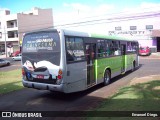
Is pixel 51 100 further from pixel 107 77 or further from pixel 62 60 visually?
pixel 107 77

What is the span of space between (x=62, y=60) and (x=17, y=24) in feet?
193

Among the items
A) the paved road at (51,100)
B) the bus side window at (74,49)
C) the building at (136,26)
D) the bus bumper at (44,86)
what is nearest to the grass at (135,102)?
the paved road at (51,100)

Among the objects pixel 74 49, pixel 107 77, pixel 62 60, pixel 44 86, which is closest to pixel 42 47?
pixel 62 60

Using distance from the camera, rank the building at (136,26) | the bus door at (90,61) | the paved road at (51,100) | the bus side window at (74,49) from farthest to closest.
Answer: the building at (136,26) < the bus door at (90,61) < the bus side window at (74,49) < the paved road at (51,100)

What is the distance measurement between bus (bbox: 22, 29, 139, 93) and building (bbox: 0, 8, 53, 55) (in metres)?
52.9

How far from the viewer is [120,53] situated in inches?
579

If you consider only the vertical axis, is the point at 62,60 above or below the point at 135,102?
above

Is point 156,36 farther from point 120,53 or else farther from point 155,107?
point 155,107

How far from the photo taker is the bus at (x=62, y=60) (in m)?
8.80

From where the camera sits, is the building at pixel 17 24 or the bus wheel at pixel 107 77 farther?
the building at pixel 17 24

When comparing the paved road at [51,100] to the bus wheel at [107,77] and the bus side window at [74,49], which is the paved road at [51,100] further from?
the bus side window at [74,49]

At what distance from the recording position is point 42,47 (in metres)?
9.37

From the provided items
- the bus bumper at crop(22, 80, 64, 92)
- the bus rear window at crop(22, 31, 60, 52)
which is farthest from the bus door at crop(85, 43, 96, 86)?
the bus bumper at crop(22, 80, 64, 92)

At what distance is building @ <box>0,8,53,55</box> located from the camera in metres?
64.1
